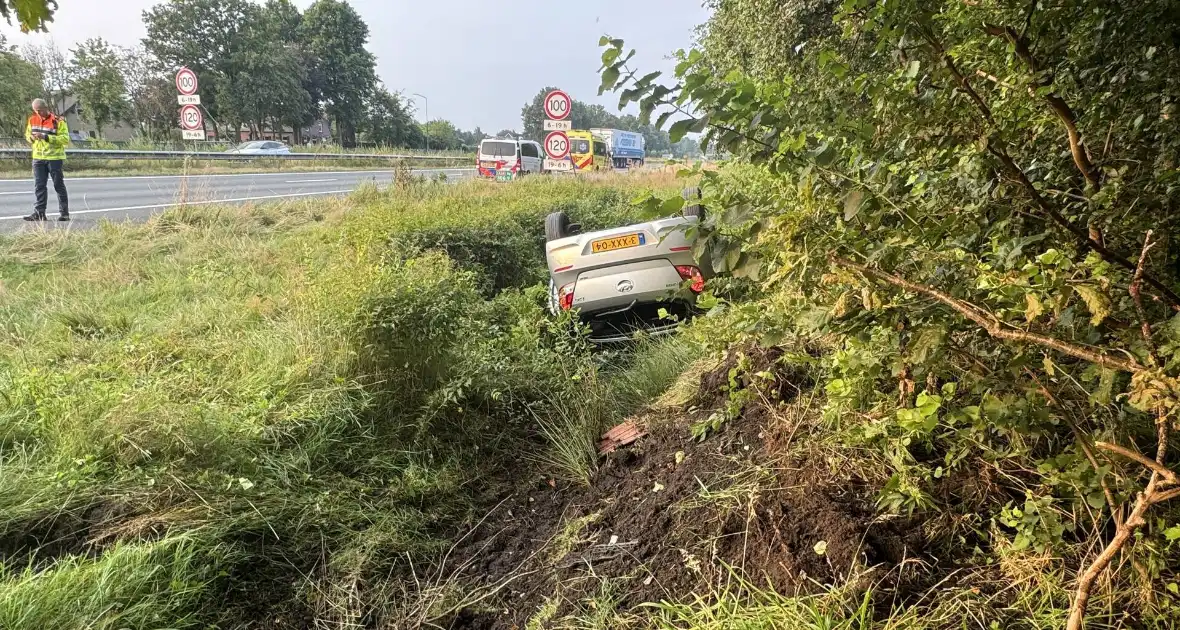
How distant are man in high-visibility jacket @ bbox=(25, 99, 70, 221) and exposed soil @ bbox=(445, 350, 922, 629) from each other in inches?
396

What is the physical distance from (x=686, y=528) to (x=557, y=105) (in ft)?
34.7

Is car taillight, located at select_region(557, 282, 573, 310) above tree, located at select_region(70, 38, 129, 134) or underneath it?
underneath

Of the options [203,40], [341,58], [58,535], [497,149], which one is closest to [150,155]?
[497,149]

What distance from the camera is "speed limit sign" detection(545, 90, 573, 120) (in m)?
11.7

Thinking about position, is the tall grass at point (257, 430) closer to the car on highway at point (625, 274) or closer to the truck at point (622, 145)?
the car on highway at point (625, 274)

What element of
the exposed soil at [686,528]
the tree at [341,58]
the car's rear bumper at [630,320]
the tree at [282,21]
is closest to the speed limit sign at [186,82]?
the car's rear bumper at [630,320]

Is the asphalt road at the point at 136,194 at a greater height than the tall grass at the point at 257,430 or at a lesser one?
greater

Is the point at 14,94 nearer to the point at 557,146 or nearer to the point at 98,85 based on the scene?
the point at 98,85

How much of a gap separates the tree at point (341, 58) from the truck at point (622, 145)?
22673 millimetres

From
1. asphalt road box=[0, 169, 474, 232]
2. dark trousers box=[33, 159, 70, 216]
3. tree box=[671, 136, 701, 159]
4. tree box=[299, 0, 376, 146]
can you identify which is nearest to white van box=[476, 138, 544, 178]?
asphalt road box=[0, 169, 474, 232]

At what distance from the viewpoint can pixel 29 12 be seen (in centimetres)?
119

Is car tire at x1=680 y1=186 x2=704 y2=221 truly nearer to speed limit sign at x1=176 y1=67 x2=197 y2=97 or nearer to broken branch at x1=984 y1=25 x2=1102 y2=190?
broken branch at x1=984 y1=25 x2=1102 y2=190

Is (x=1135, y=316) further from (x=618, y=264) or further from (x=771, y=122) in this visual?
(x=618, y=264)

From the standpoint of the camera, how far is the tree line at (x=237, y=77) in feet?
107
